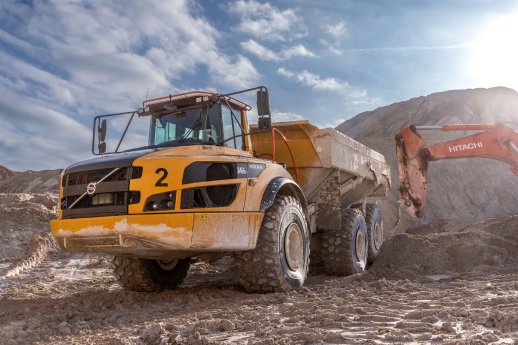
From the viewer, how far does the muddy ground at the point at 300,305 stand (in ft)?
12.2

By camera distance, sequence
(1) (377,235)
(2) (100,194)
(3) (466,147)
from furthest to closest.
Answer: (3) (466,147) < (1) (377,235) < (2) (100,194)

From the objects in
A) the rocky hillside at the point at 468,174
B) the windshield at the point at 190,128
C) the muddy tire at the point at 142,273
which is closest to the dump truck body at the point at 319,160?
the windshield at the point at 190,128

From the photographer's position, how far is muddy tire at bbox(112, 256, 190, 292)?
675 centimetres

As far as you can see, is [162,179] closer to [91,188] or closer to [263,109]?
[91,188]

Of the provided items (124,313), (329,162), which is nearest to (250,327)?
(124,313)

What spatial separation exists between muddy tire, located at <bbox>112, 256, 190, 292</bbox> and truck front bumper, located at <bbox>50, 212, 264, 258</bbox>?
3.71 feet

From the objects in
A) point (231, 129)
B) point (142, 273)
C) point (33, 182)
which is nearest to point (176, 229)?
point (231, 129)

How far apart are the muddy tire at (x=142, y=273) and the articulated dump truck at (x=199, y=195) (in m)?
0.01

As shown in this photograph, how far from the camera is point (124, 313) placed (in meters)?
5.23

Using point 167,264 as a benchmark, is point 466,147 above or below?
above

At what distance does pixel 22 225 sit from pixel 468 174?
852 inches

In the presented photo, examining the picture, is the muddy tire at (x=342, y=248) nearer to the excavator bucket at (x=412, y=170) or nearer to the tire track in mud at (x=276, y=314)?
the tire track in mud at (x=276, y=314)

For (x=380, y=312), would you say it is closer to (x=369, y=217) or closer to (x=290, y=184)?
(x=290, y=184)

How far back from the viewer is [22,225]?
1303 cm
